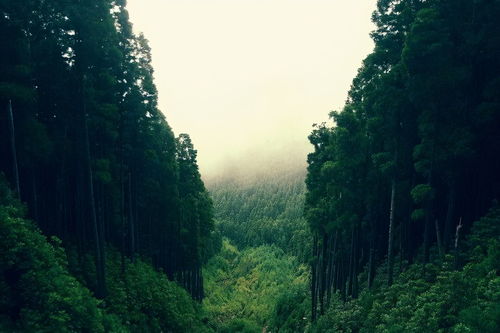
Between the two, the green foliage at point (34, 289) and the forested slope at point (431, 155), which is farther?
the forested slope at point (431, 155)

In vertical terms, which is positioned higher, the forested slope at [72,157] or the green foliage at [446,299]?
the forested slope at [72,157]

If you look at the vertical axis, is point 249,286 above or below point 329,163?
below

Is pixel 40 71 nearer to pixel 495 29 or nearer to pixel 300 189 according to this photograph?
pixel 495 29

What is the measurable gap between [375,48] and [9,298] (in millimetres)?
17840

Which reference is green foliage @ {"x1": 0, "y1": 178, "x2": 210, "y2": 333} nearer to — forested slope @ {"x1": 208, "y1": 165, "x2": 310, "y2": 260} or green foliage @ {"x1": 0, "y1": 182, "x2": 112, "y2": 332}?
green foliage @ {"x1": 0, "y1": 182, "x2": 112, "y2": 332}

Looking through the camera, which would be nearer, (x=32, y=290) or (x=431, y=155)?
(x=32, y=290)

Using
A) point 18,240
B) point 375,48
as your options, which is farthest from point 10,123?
point 375,48

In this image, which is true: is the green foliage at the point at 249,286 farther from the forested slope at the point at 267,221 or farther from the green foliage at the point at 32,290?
the green foliage at the point at 32,290

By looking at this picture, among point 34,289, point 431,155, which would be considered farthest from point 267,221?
point 34,289

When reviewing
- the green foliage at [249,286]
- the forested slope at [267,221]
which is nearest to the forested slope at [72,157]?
the green foliage at [249,286]

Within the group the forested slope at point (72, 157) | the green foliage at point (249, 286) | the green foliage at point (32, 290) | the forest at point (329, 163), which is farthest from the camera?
Result: the green foliage at point (249, 286)

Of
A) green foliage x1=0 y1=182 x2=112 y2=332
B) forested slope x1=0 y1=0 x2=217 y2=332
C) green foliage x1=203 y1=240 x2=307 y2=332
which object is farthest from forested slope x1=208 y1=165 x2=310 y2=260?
green foliage x1=0 y1=182 x2=112 y2=332

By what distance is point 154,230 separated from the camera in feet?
113

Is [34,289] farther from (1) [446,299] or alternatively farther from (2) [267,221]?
(2) [267,221]
